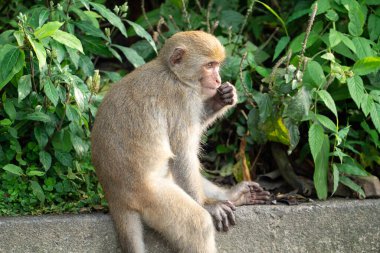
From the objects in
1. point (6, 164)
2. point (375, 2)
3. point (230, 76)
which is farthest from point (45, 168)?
point (375, 2)

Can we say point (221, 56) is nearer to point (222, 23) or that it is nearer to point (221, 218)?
point (221, 218)

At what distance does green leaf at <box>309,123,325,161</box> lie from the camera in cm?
607

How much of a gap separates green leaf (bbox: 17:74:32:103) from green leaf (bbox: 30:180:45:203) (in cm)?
71

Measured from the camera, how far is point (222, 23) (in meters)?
7.83

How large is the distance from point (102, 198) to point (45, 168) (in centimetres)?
53

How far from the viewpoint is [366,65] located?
20.5ft

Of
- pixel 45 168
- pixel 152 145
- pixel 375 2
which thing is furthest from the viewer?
pixel 375 2

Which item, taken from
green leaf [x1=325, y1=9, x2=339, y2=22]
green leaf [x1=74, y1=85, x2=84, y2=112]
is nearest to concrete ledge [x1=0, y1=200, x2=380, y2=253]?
green leaf [x1=74, y1=85, x2=84, y2=112]

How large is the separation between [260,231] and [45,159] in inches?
73.7

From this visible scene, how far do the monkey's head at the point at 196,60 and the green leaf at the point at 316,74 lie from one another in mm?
863

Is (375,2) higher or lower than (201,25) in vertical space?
higher

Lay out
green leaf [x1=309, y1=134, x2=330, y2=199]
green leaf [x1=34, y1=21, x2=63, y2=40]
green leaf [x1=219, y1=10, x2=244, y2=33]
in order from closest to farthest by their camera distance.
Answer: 1. green leaf [x1=34, y1=21, x2=63, y2=40]
2. green leaf [x1=309, y1=134, x2=330, y2=199]
3. green leaf [x1=219, y1=10, x2=244, y2=33]

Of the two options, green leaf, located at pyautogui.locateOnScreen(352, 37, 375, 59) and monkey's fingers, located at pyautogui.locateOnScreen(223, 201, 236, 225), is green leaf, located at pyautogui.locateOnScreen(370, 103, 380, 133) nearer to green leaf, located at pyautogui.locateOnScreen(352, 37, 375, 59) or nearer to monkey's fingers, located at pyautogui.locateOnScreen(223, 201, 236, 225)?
green leaf, located at pyautogui.locateOnScreen(352, 37, 375, 59)

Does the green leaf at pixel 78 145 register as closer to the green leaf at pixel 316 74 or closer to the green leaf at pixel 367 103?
the green leaf at pixel 316 74
